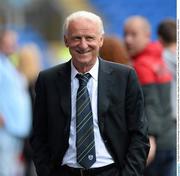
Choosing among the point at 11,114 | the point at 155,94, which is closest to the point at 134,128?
the point at 155,94

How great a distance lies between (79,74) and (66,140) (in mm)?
396

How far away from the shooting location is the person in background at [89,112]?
179 inches

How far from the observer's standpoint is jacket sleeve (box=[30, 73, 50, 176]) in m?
4.69

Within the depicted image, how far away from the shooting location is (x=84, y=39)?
4520 millimetres

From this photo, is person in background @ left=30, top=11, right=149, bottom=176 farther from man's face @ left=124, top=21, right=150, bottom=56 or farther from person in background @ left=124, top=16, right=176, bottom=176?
man's face @ left=124, top=21, right=150, bottom=56

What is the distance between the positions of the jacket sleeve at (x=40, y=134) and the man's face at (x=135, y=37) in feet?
7.71

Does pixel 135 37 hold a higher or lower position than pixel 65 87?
higher

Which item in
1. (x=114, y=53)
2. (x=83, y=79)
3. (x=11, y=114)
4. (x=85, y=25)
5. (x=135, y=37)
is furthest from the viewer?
(x=11, y=114)

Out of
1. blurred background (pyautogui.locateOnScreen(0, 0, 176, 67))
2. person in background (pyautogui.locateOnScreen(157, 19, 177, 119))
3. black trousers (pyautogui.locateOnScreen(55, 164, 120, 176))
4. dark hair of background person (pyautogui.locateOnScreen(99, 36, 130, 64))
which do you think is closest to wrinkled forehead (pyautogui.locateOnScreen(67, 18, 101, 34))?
black trousers (pyautogui.locateOnScreen(55, 164, 120, 176))

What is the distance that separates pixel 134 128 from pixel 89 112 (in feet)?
0.95

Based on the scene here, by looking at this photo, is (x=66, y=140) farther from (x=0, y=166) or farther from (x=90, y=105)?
(x=0, y=166)

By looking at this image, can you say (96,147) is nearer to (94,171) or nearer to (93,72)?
(94,171)

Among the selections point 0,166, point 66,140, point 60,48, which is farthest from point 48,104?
point 60,48

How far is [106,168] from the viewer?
458 cm
